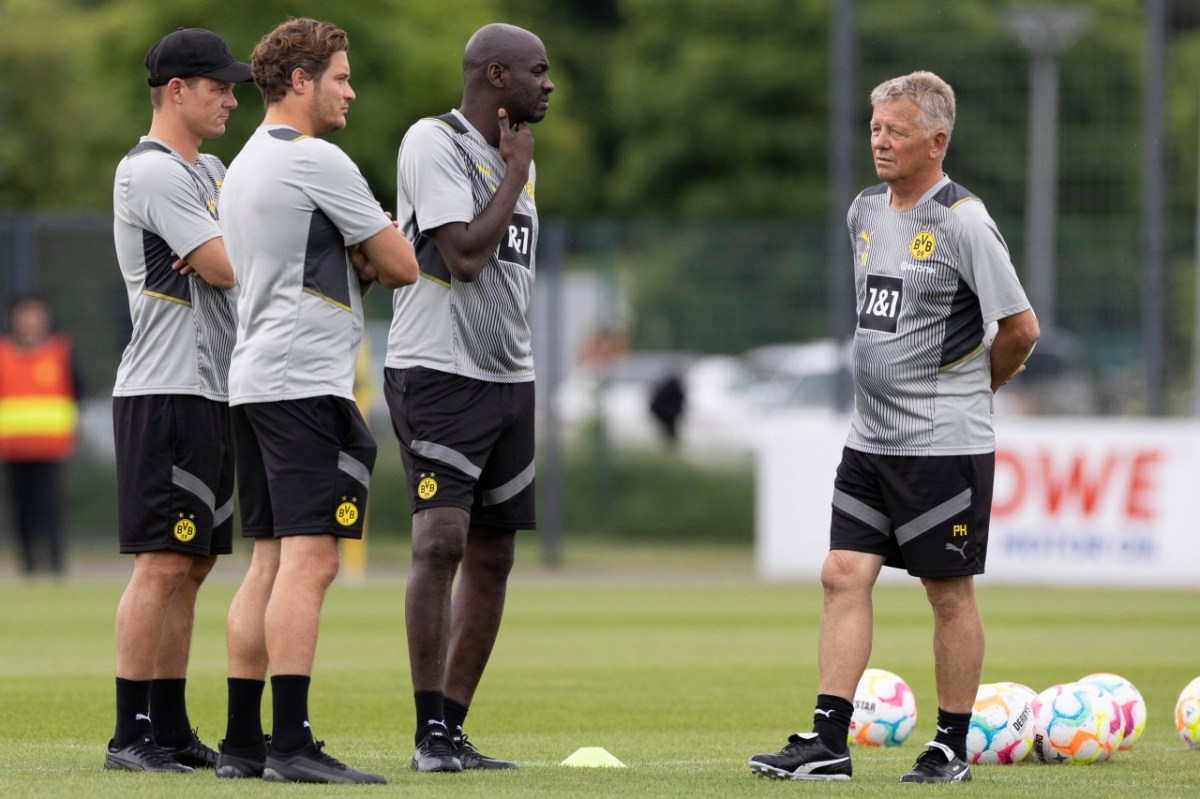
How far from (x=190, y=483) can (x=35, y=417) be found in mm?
11718

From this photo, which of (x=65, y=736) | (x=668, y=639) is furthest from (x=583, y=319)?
(x=65, y=736)

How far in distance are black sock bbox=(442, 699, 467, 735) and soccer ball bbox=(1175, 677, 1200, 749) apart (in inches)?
111

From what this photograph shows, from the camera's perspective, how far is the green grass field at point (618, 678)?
6.59m

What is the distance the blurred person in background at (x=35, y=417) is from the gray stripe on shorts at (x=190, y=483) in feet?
37.7

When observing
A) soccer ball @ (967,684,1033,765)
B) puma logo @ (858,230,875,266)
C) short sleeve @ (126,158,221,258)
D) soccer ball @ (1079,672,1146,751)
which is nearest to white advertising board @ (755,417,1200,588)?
soccer ball @ (1079,672,1146,751)

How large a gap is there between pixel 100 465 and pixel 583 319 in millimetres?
5054

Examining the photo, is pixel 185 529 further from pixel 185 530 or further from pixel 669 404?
pixel 669 404

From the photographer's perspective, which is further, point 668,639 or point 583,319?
point 583,319

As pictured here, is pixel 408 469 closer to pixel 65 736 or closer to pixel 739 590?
pixel 65 736

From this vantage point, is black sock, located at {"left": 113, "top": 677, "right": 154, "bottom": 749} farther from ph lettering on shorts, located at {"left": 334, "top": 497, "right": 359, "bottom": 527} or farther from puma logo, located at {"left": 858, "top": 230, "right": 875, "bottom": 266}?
puma logo, located at {"left": 858, "top": 230, "right": 875, "bottom": 266}

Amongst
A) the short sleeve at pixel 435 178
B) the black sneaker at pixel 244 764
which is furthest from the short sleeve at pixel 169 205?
the black sneaker at pixel 244 764

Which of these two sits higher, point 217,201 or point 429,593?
point 217,201

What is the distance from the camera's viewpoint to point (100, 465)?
20328 millimetres

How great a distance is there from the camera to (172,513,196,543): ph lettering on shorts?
6.82 m
